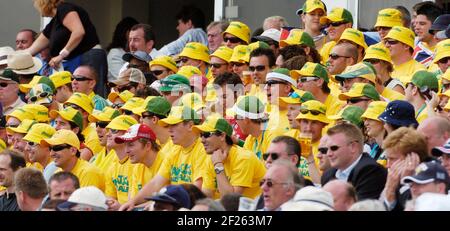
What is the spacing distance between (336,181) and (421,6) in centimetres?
636

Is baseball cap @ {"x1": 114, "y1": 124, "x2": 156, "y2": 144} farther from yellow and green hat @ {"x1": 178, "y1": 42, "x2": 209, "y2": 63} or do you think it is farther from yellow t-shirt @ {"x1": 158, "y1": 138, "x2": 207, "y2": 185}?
yellow and green hat @ {"x1": 178, "y1": 42, "x2": 209, "y2": 63}

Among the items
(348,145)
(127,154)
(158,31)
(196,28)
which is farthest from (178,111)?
(158,31)

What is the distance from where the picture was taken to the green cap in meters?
15.8

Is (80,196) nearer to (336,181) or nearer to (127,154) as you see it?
(336,181)

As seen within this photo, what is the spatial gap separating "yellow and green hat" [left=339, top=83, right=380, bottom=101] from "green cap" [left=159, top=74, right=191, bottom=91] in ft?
8.18

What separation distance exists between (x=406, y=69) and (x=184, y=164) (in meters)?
2.75

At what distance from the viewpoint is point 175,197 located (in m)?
10.9

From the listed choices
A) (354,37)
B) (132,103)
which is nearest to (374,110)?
(354,37)

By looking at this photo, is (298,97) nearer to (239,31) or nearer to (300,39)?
(300,39)

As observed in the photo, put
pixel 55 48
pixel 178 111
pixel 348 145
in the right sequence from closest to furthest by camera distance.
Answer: pixel 348 145
pixel 178 111
pixel 55 48

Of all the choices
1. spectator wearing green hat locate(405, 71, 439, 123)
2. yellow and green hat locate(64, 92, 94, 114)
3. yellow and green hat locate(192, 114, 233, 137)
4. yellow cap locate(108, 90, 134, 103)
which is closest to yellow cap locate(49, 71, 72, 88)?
yellow cap locate(108, 90, 134, 103)

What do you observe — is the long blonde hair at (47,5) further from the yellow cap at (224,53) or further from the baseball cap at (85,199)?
the baseball cap at (85,199)

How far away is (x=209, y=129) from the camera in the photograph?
13.3 metres

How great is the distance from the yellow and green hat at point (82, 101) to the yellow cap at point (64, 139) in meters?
1.37
